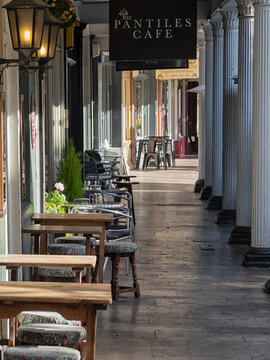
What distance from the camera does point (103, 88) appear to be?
1975cm

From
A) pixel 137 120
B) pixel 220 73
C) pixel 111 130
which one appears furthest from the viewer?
pixel 137 120

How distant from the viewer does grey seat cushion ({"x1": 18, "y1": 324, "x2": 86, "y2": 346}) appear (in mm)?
4340

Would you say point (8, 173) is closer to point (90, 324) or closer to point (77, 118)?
point (90, 324)

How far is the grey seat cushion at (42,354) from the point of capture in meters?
3.94

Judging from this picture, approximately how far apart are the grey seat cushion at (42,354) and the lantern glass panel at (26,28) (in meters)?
1.83

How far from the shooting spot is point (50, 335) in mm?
4348

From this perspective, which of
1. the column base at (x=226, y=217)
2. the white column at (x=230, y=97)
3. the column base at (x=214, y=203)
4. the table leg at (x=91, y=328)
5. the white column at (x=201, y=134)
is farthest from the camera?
the white column at (x=201, y=134)

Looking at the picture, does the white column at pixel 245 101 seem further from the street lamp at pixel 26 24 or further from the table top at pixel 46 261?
the street lamp at pixel 26 24

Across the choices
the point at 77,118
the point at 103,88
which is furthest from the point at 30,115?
the point at 103,88

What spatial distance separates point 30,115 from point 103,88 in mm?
12775

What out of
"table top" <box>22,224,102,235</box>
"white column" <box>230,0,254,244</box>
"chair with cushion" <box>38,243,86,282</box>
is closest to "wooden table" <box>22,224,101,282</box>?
"table top" <box>22,224,102,235</box>

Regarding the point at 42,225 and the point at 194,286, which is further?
the point at 194,286

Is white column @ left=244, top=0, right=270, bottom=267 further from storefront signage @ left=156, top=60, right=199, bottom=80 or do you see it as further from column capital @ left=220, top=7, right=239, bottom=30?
storefront signage @ left=156, top=60, right=199, bottom=80

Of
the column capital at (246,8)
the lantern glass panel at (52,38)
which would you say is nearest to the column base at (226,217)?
the column capital at (246,8)
